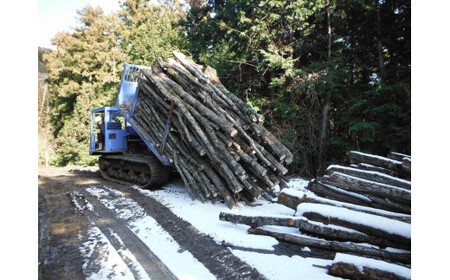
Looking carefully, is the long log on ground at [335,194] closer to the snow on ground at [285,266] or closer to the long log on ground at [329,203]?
the long log on ground at [329,203]

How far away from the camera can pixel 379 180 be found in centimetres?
354

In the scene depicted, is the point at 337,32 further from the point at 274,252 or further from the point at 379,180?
the point at 274,252

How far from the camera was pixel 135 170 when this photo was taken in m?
7.83

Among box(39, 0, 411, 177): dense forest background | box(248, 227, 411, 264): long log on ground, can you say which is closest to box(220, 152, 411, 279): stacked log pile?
box(248, 227, 411, 264): long log on ground

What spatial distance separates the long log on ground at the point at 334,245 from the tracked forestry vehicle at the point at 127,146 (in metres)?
3.78

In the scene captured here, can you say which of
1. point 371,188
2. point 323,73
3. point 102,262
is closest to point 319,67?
point 323,73

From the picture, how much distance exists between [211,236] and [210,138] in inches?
96.3

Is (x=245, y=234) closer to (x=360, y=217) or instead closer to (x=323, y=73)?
(x=360, y=217)

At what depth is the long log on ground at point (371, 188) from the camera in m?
3.24

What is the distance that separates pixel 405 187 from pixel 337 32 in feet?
28.4

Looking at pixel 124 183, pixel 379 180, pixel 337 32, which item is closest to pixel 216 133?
pixel 379 180

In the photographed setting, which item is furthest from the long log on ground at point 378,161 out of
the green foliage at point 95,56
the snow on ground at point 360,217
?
the green foliage at point 95,56
